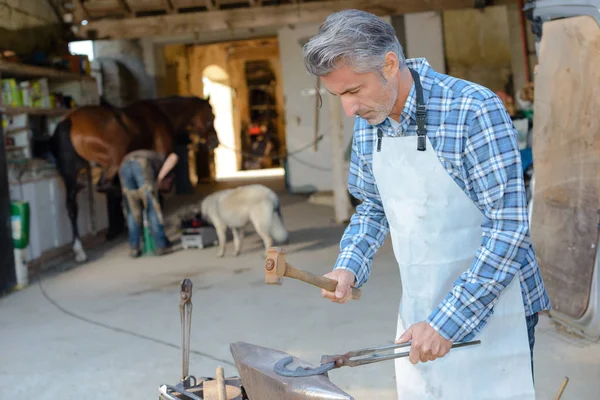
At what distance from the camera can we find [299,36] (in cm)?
1239

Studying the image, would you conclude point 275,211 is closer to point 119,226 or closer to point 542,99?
point 119,226

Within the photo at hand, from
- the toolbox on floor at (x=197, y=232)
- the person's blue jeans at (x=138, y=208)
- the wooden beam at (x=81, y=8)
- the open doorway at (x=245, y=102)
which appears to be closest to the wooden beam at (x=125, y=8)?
the wooden beam at (x=81, y=8)

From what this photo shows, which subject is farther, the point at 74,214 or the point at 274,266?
the point at 74,214

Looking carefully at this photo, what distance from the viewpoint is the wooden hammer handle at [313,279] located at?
5.35 feet

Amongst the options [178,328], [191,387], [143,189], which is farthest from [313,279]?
[143,189]

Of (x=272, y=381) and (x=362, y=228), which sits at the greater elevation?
(x=362, y=228)

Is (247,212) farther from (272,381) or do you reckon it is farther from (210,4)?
(272,381)

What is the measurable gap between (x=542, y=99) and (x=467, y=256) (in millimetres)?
2775

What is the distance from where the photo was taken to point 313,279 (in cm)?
173

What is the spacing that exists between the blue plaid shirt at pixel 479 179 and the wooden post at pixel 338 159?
6.82 metres

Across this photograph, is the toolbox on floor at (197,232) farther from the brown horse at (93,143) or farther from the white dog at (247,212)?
the brown horse at (93,143)

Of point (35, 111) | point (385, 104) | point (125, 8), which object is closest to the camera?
point (385, 104)

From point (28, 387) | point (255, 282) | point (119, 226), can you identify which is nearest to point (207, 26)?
point (119, 226)

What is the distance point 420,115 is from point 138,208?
6307 mm
